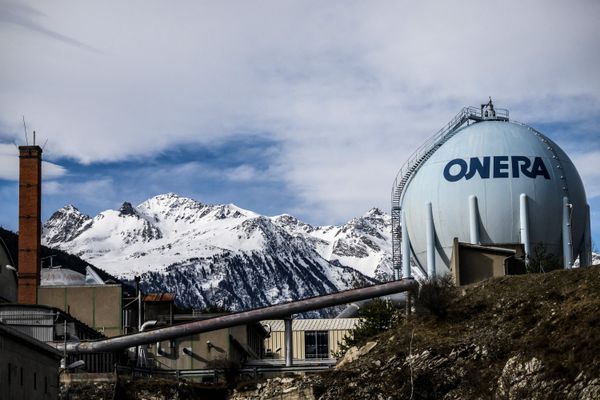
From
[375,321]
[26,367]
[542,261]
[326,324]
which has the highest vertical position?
[542,261]

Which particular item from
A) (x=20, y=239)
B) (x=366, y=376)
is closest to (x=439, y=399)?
(x=366, y=376)

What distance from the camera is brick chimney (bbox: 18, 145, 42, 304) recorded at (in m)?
72.1

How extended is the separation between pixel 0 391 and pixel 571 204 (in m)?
37.7

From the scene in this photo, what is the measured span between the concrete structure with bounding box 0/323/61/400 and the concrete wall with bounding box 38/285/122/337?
20.0m

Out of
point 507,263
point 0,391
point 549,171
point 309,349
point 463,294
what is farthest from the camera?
point 309,349

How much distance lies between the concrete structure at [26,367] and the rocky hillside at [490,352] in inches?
417

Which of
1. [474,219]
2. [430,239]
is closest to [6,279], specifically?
[430,239]

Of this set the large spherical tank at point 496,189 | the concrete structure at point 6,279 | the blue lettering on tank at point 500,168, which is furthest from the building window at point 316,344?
the blue lettering on tank at point 500,168

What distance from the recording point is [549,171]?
2692 inches

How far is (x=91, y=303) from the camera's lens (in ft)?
240

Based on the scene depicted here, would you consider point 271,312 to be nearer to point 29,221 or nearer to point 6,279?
point 6,279

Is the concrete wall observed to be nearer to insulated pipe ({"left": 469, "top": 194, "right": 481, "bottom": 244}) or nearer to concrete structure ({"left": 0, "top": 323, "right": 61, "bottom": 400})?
concrete structure ({"left": 0, "top": 323, "right": 61, "bottom": 400})

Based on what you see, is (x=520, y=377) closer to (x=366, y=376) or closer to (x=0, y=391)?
(x=366, y=376)

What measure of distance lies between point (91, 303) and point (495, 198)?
24096mm
